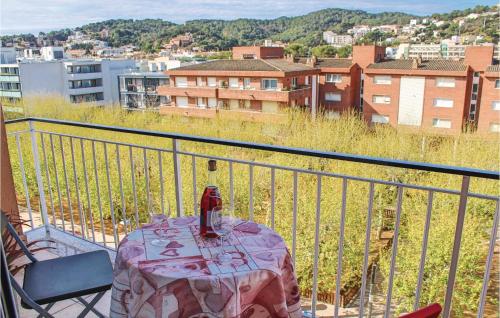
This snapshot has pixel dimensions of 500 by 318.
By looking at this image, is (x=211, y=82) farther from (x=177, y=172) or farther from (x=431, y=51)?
(x=177, y=172)

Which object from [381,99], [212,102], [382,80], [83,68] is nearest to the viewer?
[381,99]

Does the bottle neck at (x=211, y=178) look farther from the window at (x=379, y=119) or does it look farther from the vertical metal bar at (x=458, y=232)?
the window at (x=379, y=119)

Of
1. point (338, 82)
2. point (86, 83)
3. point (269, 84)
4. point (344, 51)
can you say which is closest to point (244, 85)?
point (269, 84)

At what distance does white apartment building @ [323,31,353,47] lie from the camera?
18.9 meters

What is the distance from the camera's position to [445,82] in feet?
72.6

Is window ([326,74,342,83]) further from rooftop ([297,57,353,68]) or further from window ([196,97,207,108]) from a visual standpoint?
window ([196,97,207,108])

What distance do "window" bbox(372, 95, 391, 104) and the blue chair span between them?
77.5ft

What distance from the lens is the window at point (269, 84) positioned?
24.9m

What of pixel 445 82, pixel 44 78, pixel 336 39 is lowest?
pixel 445 82

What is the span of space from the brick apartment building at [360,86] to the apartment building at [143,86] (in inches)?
39.1

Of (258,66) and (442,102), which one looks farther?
(258,66)

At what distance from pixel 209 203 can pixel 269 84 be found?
24.3 metres

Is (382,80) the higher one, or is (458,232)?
(458,232)

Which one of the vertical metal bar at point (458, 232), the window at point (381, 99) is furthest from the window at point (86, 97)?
the vertical metal bar at point (458, 232)
